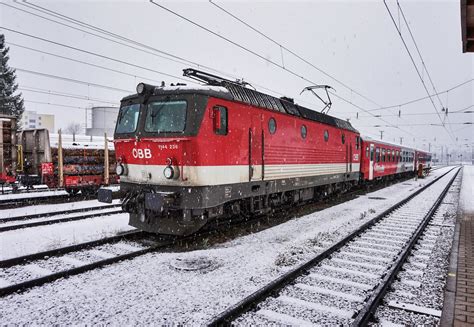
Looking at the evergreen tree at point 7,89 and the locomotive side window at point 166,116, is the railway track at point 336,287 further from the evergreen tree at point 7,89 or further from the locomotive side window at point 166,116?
the evergreen tree at point 7,89

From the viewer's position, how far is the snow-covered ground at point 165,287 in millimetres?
4289

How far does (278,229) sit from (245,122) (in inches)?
120

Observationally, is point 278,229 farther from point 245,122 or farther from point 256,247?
point 245,122

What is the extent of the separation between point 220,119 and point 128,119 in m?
2.35

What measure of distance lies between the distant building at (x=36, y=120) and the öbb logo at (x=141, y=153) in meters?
101

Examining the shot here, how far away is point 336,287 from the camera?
17.2 feet

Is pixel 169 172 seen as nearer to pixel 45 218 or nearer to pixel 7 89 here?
pixel 45 218

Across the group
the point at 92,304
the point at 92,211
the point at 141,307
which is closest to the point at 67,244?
the point at 92,304

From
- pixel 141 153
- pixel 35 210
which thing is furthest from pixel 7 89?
pixel 141 153

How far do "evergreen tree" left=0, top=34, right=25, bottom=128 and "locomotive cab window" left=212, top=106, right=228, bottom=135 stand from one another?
123ft

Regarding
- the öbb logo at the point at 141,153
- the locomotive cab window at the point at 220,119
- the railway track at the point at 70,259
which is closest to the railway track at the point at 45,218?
the railway track at the point at 70,259

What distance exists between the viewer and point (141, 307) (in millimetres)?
4516

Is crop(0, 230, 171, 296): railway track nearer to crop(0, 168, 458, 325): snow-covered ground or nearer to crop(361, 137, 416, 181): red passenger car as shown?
crop(0, 168, 458, 325): snow-covered ground

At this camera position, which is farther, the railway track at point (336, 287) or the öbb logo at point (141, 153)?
the öbb logo at point (141, 153)
